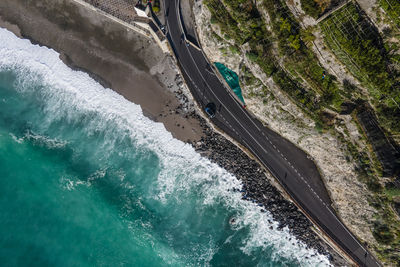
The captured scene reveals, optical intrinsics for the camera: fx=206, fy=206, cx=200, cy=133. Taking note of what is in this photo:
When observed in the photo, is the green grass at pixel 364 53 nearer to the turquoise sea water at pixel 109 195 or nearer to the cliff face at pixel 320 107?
the cliff face at pixel 320 107

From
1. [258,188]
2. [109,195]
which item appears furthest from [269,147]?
[109,195]

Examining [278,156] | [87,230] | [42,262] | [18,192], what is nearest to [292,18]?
[278,156]

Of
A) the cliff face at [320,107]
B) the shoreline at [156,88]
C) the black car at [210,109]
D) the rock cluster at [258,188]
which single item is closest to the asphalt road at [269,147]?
the black car at [210,109]

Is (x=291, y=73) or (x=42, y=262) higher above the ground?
(x=291, y=73)

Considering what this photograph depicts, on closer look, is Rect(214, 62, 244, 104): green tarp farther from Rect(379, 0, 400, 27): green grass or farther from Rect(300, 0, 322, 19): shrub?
Rect(379, 0, 400, 27): green grass

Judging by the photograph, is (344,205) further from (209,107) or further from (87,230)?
(87,230)

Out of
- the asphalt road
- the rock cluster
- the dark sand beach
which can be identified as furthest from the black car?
the dark sand beach
